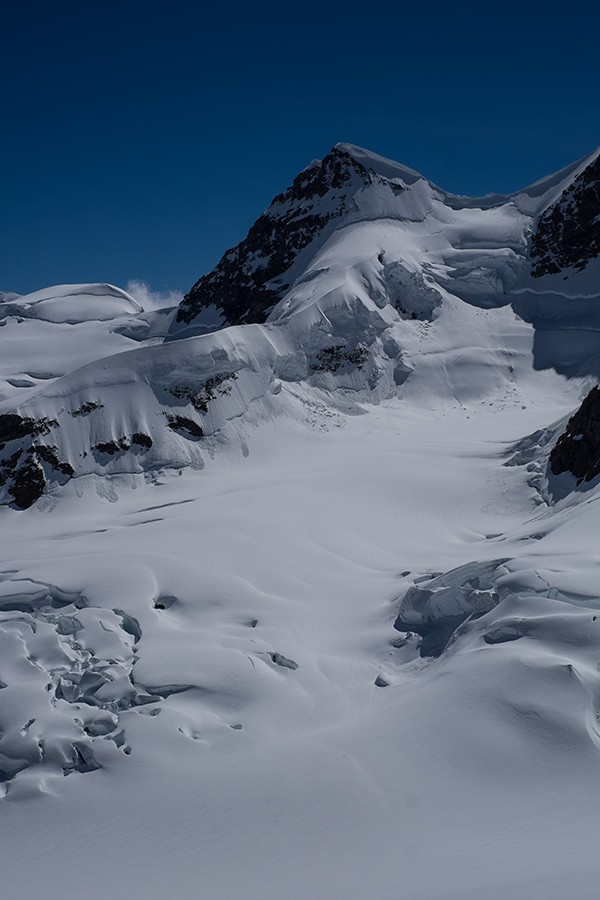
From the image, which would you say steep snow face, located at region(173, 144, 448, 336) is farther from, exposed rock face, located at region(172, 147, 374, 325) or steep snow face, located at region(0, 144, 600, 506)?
steep snow face, located at region(0, 144, 600, 506)

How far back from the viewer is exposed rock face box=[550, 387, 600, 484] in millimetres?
25125

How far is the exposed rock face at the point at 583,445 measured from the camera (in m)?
25.1

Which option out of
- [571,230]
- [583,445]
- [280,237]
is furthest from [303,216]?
[583,445]

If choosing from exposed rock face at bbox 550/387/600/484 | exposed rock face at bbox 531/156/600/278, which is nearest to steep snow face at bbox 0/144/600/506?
exposed rock face at bbox 531/156/600/278

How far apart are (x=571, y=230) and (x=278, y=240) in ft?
84.4

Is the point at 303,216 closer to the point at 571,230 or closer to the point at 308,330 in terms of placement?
the point at 571,230

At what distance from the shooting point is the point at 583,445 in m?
25.9

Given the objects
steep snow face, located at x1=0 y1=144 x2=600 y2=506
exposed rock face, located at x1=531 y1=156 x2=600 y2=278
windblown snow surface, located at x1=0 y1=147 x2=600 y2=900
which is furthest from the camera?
exposed rock face, located at x1=531 y1=156 x2=600 y2=278

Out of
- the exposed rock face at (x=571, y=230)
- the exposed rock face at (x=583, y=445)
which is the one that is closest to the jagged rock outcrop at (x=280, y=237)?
the exposed rock face at (x=571, y=230)

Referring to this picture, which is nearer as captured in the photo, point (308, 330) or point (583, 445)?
point (583, 445)

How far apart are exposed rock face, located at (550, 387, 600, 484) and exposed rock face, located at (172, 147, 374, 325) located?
3938 cm

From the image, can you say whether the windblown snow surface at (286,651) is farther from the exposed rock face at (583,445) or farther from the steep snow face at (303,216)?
the steep snow face at (303,216)

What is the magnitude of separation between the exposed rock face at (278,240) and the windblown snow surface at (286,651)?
2581cm

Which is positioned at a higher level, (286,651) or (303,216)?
(303,216)
